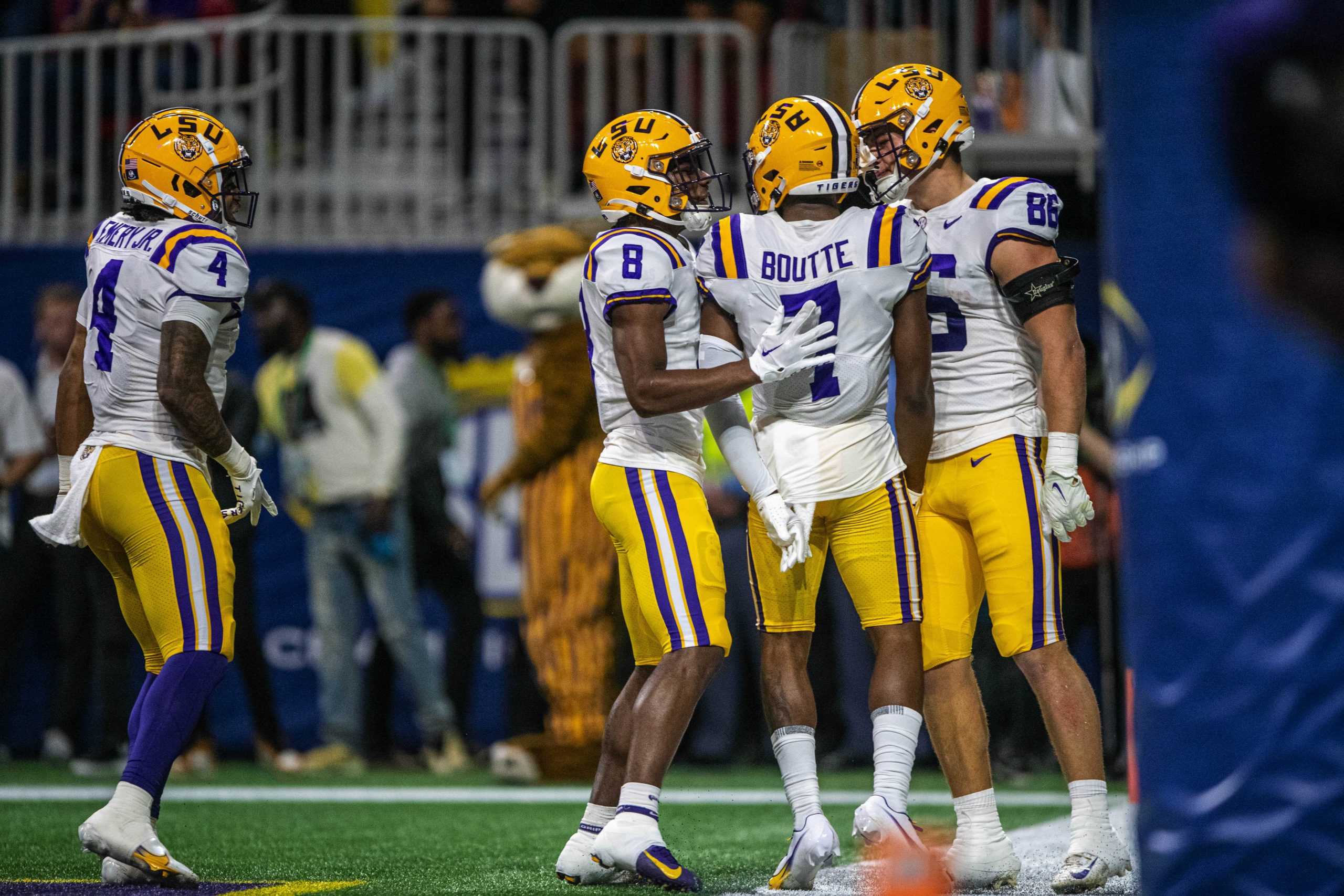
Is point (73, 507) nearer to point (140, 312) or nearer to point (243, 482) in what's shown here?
point (243, 482)

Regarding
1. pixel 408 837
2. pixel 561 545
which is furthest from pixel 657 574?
pixel 561 545

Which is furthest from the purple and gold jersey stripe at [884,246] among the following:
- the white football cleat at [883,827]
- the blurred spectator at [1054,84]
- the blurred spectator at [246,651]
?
the blurred spectator at [1054,84]

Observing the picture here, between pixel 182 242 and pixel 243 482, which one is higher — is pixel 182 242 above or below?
above

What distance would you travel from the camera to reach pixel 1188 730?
2580 millimetres

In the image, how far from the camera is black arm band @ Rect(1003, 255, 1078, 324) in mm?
4402

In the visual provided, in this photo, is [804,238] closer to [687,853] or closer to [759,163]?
[759,163]

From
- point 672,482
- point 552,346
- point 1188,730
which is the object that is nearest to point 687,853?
point 672,482

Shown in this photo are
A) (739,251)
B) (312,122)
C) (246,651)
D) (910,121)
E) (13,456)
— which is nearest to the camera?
(739,251)

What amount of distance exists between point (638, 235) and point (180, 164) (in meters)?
1.30

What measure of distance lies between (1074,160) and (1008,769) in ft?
11.0

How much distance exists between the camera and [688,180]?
460 centimetres

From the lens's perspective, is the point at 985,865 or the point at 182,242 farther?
the point at 182,242

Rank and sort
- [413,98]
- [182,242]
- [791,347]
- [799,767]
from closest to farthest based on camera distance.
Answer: [791,347] < [799,767] < [182,242] < [413,98]

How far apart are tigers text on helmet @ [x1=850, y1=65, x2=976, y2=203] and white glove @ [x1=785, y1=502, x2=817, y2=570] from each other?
0.98 m
